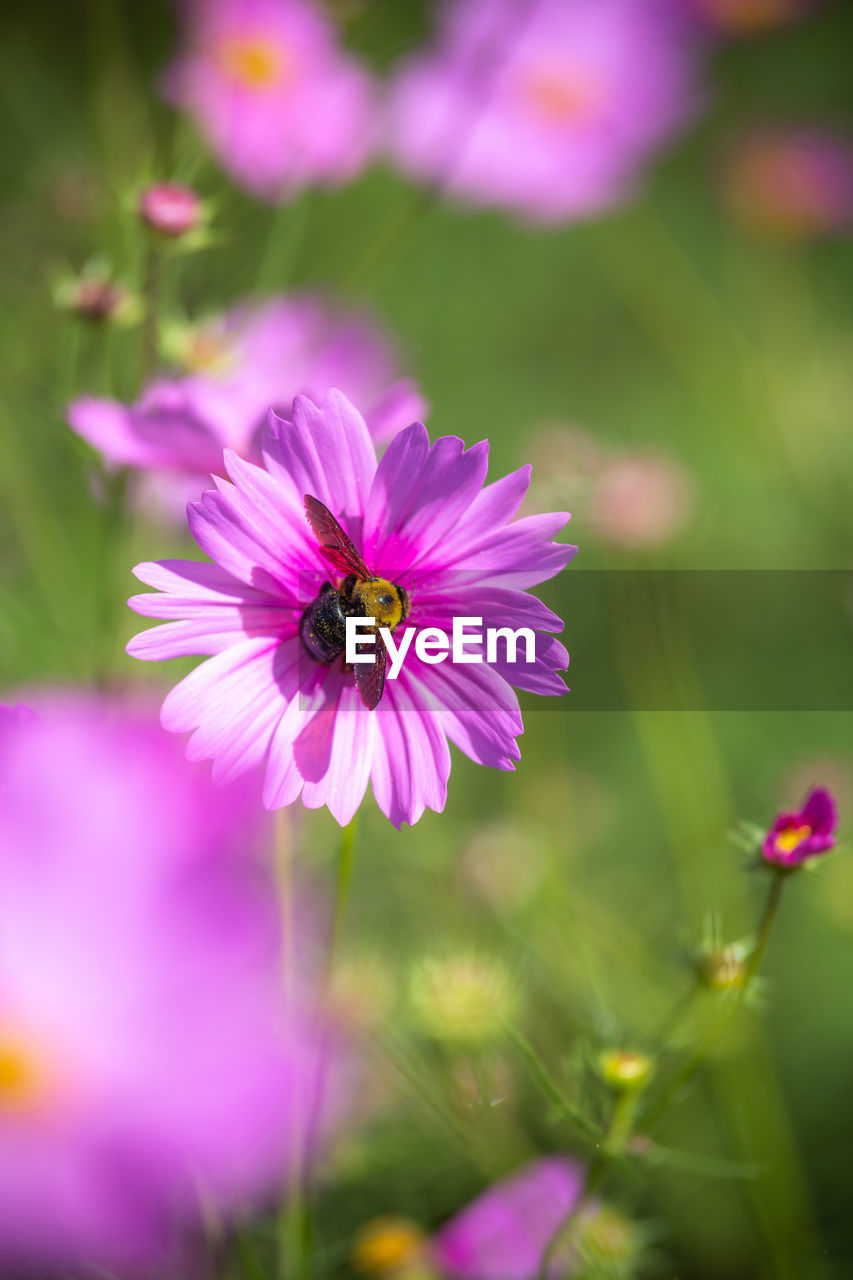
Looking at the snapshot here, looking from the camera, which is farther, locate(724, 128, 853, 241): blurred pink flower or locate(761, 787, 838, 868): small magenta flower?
locate(724, 128, 853, 241): blurred pink flower

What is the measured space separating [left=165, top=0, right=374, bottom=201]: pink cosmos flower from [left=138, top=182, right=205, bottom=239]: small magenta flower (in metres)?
0.18

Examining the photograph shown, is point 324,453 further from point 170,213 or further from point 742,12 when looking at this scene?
point 742,12

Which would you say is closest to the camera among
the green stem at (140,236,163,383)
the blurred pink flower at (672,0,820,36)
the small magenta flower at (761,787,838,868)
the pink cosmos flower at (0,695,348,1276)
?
the pink cosmos flower at (0,695,348,1276)

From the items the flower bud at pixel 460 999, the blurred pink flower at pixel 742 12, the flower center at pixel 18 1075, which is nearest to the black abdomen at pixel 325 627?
the flower center at pixel 18 1075

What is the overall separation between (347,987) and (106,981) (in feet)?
1.12

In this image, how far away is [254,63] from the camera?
2.25 feet

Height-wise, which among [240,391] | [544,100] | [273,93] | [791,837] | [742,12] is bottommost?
[791,837]

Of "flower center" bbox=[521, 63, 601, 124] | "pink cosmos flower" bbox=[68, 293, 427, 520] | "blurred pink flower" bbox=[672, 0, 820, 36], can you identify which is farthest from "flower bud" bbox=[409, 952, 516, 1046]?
"flower center" bbox=[521, 63, 601, 124]

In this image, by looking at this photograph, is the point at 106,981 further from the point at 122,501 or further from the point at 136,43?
the point at 136,43

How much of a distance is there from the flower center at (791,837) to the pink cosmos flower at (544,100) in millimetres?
593

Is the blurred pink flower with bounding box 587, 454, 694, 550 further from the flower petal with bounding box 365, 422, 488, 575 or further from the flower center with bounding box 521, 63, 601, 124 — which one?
the flower center with bounding box 521, 63, 601, 124

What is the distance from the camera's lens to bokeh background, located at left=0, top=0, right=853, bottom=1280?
18.7 inches

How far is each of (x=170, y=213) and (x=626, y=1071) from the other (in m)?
0.30

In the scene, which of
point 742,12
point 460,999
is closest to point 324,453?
point 460,999
